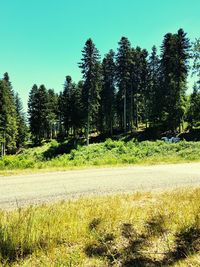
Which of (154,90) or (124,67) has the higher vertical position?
(124,67)

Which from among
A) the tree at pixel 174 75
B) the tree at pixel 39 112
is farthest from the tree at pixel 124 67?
the tree at pixel 39 112

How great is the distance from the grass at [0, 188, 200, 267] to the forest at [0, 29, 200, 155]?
35.8 meters

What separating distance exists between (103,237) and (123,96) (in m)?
53.9

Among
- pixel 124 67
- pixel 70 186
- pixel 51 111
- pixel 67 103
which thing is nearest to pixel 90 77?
pixel 124 67

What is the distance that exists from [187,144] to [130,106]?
30081mm

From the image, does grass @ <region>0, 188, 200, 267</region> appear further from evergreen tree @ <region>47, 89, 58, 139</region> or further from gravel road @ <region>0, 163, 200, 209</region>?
evergreen tree @ <region>47, 89, 58, 139</region>

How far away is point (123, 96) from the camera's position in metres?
57.9

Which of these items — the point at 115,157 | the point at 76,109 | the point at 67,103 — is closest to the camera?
the point at 115,157

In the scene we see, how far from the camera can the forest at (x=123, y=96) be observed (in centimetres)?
4694

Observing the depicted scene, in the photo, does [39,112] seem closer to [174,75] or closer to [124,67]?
[124,67]

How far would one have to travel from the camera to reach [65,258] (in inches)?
167

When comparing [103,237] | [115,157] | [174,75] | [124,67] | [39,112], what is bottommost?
[103,237]

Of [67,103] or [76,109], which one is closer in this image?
[76,109]

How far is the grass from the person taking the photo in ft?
13.8
